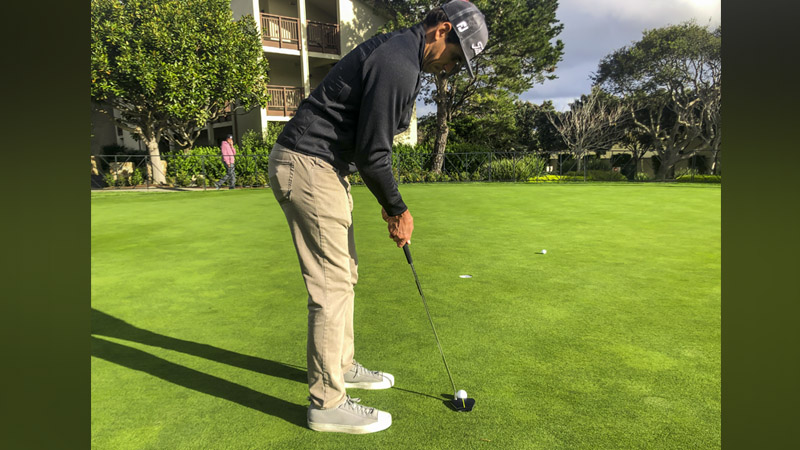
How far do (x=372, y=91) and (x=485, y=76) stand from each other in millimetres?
25625

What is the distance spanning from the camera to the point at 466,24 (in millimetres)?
2387

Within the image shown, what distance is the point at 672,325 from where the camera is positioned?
12.0 ft

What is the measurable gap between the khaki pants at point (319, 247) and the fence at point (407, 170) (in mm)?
17787

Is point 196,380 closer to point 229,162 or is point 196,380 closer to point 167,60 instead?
point 229,162

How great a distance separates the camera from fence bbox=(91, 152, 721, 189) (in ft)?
68.0

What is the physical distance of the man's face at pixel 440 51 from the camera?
7.99 ft

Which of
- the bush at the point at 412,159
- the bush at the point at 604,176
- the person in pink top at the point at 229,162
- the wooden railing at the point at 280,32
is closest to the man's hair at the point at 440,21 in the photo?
the person in pink top at the point at 229,162

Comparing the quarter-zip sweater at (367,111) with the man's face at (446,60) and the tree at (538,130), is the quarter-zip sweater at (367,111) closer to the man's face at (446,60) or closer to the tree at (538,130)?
the man's face at (446,60)

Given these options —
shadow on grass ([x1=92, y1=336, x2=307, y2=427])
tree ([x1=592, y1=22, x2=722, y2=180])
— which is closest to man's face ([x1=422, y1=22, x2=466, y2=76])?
shadow on grass ([x1=92, y1=336, x2=307, y2=427])

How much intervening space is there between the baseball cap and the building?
77.0 ft

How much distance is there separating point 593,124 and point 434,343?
39.2 m

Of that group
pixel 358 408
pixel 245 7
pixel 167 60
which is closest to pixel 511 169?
pixel 245 7
